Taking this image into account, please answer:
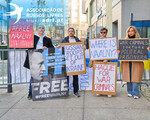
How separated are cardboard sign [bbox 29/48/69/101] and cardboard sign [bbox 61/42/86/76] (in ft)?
0.45

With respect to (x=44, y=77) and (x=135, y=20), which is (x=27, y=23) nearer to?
(x=44, y=77)

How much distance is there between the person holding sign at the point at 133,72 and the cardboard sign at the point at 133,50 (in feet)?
0.48

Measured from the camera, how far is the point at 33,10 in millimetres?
6320

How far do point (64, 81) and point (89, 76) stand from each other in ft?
3.69

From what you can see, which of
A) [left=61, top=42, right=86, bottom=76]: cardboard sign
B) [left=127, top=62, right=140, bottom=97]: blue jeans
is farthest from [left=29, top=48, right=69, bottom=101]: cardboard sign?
[left=127, top=62, right=140, bottom=97]: blue jeans

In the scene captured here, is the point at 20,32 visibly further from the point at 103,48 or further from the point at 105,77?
the point at 105,77

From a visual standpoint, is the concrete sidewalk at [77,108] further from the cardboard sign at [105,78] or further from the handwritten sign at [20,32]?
the handwritten sign at [20,32]

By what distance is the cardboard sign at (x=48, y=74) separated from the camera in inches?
193

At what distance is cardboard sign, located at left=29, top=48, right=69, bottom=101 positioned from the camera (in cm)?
489

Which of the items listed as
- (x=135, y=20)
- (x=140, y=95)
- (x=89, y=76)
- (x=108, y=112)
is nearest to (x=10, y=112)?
(x=108, y=112)

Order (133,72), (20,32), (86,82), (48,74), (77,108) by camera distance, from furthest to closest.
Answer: (86,82), (20,32), (133,72), (48,74), (77,108)

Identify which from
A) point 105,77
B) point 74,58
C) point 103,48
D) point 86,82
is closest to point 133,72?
point 105,77

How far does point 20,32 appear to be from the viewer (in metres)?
5.69

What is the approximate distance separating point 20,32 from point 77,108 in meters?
2.91
